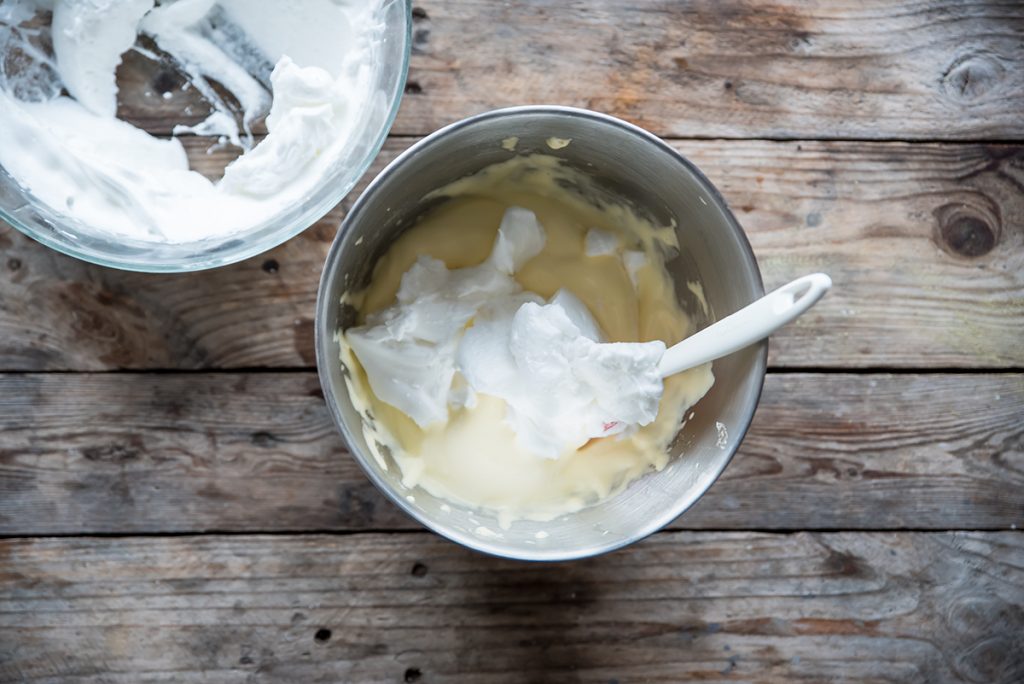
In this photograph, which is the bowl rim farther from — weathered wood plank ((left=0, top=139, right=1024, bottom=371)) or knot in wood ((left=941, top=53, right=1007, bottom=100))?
knot in wood ((left=941, top=53, right=1007, bottom=100))

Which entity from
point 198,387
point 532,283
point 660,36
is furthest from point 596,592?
point 660,36

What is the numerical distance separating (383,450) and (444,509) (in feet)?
0.29

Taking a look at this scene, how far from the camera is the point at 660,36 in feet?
3.23

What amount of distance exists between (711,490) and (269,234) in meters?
0.58

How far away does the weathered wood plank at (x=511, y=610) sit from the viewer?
0.98 m

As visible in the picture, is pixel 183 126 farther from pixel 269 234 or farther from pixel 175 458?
pixel 175 458

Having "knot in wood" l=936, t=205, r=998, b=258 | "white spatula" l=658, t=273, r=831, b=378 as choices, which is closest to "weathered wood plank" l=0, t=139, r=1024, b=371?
"knot in wood" l=936, t=205, r=998, b=258

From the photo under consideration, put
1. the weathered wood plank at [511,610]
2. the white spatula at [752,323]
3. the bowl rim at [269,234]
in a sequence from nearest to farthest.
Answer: the white spatula at [752,323] < the bowl rim at [269,234] < the weathered wood plank at [511,610]

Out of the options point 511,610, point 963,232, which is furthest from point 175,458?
point 963,232

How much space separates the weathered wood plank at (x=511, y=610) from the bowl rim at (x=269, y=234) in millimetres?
325

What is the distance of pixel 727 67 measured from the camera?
39.0 inches

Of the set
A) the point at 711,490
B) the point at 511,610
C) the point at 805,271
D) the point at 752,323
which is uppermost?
the point at 752,323

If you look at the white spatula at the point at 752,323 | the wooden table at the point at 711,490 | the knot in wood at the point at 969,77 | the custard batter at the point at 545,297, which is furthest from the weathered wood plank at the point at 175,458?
the knot in wood at the point at 969,77

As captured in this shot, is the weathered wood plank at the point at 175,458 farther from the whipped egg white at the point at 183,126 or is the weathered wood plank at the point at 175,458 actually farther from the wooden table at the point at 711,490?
the whipped egg white at the point at 183,126
